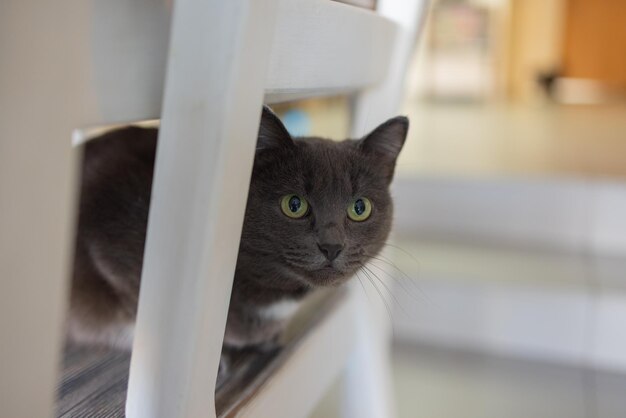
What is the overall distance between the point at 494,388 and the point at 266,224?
3.73 ft

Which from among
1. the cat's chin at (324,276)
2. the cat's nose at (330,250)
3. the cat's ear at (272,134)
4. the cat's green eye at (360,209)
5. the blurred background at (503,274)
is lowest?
the blurred background at (503,274)

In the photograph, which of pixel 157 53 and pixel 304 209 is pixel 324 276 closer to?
pixel 304 209

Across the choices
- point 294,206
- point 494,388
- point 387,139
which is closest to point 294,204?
point 294,206

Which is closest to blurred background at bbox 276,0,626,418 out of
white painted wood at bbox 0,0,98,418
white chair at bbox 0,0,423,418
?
white chair at bbox 0,0,423,418

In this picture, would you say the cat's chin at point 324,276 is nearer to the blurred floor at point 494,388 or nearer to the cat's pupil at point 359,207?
the cat's pupil at point 359,207

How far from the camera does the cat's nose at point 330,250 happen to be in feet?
1.65

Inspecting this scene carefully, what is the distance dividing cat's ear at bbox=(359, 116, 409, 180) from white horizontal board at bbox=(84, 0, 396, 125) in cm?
5

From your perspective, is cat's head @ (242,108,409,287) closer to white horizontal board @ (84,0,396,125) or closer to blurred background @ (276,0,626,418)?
white horizontal board @ (84,0,396,125)

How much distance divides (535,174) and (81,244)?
1.79 m

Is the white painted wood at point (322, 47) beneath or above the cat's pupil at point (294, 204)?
above

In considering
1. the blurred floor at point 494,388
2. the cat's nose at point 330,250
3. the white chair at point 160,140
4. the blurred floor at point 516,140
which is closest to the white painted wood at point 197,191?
the white chair at point 160,140

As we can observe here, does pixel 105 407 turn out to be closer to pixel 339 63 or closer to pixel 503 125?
pixel 339 63

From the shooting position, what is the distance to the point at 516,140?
124 inches

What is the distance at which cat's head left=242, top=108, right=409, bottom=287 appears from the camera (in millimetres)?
500
